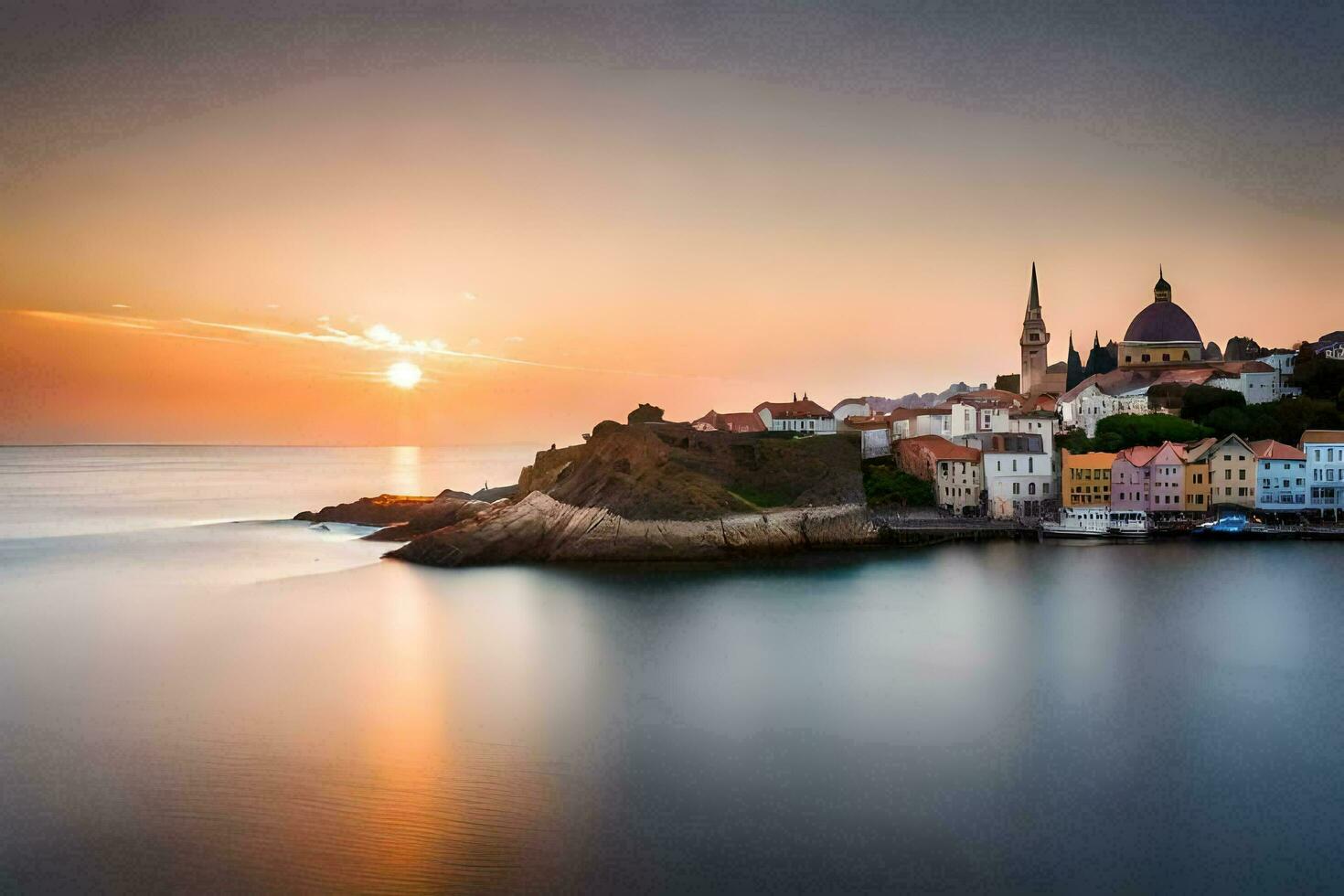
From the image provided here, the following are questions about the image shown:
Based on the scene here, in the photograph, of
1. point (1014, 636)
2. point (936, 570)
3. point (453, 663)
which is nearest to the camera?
point (453, 663)

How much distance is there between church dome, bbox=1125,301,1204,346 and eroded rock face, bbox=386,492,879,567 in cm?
3467

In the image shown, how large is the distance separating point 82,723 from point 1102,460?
114 feet

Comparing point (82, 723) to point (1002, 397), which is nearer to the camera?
point (82, 723)

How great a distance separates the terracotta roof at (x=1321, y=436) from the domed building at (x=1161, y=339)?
18.9m

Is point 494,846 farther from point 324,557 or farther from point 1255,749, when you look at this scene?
point 324,557

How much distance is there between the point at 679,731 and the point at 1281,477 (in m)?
32.1

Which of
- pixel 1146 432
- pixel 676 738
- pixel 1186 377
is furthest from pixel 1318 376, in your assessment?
pixel 676 738

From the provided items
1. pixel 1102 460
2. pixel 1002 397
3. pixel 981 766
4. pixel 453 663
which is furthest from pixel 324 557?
pixel 1002 397

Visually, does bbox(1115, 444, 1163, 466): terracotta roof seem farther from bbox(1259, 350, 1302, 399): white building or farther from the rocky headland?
bbox(1259, 350, 1302, 399): white building

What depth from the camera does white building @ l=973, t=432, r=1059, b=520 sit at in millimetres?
36594

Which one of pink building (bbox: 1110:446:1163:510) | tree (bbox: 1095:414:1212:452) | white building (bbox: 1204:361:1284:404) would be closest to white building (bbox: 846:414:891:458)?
tree (bbox: 1095:414:1212:452)

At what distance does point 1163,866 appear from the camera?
31.0 feet

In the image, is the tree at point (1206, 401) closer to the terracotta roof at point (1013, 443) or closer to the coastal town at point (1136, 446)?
the coastal town at point (1136, 446)

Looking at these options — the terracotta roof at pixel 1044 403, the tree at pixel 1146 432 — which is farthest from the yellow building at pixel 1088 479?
the terracotta roof at pixel 1044 403
